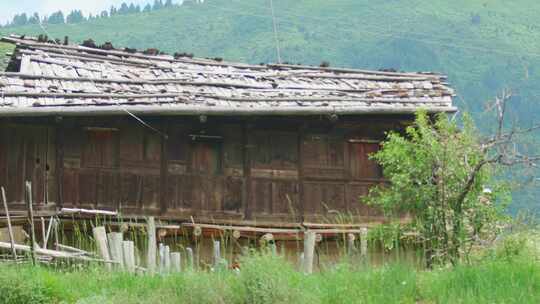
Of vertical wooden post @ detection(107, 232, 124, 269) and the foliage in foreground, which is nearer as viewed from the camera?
the foliage in foreground

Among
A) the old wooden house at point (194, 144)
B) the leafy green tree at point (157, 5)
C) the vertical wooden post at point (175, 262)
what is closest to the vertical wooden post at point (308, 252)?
the vertical wooden post at point (175, 262)

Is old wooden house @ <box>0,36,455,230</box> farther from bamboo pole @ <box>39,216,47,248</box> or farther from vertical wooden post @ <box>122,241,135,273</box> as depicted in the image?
vertical wooden post @ <box>122,241,135,273</box>

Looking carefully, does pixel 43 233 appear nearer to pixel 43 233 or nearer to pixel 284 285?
pixel 43 233

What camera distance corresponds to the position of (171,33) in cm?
8494

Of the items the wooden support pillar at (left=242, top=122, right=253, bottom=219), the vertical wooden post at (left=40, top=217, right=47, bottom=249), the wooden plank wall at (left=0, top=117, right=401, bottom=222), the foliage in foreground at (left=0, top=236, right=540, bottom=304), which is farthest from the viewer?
the wooden support pillar at (left=242, top=122, right=253, bottom=219)

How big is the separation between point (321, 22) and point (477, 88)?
27.8 meters

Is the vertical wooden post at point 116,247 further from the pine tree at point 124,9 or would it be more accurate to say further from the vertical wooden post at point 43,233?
the pine tree at point 124,9

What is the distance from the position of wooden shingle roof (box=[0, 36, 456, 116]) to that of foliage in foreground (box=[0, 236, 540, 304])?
4.99 metres

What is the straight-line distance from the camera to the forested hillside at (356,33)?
2862 inches

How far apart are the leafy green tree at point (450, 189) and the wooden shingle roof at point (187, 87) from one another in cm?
430

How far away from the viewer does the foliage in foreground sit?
8.50 m

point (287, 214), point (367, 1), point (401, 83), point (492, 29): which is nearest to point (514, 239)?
point (287, 214)

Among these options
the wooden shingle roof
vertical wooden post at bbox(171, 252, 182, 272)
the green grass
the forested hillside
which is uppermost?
the forested hillside

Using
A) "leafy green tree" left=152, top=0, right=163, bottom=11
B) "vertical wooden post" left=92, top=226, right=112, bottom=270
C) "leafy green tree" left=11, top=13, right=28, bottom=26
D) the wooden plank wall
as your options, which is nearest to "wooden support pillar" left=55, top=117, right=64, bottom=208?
the wooden plank wall
